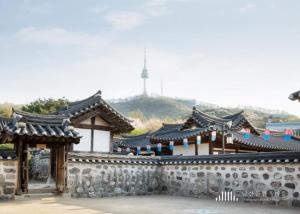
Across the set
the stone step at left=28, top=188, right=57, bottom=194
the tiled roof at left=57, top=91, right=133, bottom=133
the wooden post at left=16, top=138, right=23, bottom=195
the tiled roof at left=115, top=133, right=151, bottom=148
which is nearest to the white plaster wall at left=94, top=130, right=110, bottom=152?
the tiled roof at left=57, top=91, right=133, bottom=133

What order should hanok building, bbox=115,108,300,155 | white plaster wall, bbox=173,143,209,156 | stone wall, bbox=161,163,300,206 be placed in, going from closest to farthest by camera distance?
stone wall, bbox=161,163,300,206
hanok building, bbox=115,108,300,155
white plaster wall, bbox=173,143,209,156

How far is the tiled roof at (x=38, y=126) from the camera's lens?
1368 cm

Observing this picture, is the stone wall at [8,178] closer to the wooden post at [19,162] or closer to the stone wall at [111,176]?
the wooden post at [19,162]

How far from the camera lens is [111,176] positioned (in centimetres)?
1670

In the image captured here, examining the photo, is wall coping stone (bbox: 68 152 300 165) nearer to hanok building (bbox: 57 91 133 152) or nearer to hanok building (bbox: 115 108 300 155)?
hanok building (bbox: 115 108 300 155)

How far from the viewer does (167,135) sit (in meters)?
26.2

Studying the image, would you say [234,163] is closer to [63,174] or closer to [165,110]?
[63,174]

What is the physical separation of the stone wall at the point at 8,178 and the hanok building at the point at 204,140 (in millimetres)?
11568

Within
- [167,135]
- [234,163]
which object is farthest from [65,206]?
[167,135]

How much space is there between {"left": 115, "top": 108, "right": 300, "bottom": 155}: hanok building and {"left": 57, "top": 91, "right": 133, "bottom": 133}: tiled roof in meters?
3.39

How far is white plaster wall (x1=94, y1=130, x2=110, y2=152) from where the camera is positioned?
73.3 ft

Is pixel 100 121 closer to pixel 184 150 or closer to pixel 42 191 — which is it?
pixel 184 150

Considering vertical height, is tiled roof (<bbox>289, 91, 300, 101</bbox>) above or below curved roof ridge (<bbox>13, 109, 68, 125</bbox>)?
above

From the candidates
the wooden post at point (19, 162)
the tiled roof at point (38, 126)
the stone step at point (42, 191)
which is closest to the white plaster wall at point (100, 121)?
→ the tiled roof at point (38, 126)
